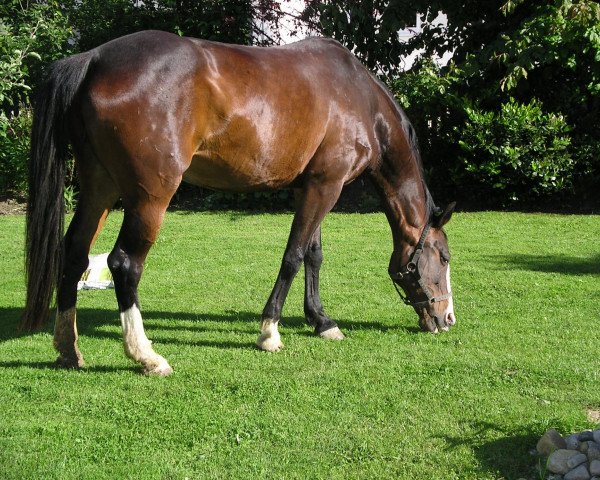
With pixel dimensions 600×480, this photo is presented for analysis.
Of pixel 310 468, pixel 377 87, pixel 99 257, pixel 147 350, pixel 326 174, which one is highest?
pixel 377 87

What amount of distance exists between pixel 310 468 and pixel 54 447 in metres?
1.37

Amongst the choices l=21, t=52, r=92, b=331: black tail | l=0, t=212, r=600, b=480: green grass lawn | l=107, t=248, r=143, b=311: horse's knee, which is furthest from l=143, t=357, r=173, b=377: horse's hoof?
l=21, t=52, r=92, b=331: black tail

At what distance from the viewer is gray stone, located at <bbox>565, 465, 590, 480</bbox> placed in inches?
139

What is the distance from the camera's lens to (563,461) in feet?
12.0

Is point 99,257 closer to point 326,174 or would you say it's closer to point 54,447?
point 326,174

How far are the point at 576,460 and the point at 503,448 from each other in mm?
526

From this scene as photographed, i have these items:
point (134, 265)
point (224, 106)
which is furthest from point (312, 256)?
point (134, 265)

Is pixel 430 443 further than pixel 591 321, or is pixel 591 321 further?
pixel 591 321

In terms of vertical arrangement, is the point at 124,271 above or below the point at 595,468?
below

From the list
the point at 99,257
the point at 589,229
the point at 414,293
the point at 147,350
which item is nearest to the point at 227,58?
the point at 147,350

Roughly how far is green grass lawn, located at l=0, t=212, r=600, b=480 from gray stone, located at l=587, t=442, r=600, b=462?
31 centimetres

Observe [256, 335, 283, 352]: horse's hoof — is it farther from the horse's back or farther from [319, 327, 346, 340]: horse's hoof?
the horse's back

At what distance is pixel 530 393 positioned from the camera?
196 inches

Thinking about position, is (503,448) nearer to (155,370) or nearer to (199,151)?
(155,370)
